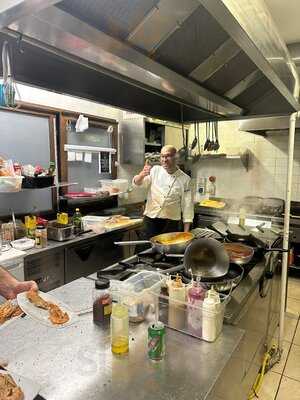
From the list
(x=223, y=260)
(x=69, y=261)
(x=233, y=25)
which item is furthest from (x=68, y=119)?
(x=233, y=25)

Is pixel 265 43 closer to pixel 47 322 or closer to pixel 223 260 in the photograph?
pixel 223 260

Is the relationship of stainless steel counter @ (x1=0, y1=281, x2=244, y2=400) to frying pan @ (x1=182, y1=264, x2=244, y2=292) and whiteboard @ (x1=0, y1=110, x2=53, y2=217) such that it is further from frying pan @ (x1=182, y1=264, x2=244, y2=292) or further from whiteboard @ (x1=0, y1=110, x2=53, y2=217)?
whiteboard @ (x1=0, y1=110, x2=53, y2=217)

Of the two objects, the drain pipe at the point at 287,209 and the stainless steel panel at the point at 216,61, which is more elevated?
the stainless steel panel at the point at 216,61

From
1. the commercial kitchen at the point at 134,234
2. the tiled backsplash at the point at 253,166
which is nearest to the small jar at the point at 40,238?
the commercial kitchen at the point at 134,234

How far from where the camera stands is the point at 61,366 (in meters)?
0.89

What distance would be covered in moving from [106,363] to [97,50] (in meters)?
0.97

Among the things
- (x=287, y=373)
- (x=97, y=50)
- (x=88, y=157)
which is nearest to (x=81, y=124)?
(x=88, y=157)

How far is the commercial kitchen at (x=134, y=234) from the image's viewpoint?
846mm

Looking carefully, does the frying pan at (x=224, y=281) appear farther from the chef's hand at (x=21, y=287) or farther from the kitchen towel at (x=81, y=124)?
the kitchen towel at (x=81, y=124)

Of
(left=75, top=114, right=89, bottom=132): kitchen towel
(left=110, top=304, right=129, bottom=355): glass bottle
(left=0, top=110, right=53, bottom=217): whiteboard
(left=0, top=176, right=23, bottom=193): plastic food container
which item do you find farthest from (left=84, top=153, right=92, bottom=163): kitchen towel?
(left=110, top=304, right=129, bottom=355): glass bottle

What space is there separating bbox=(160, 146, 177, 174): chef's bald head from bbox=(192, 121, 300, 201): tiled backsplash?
1.72m

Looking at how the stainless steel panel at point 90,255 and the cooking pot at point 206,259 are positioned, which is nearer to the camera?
the cooking pot at point 206,259

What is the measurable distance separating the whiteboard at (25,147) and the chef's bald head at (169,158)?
3.76ft

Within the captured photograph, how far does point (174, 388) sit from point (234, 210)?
350cm
